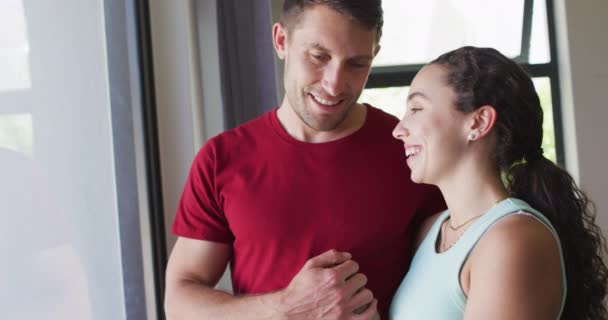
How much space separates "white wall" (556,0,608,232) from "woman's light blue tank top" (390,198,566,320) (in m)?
2.13

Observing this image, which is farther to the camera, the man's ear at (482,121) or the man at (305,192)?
the man at (305,192)

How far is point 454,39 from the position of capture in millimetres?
3283

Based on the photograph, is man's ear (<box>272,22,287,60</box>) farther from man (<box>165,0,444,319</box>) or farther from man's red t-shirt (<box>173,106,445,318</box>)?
man's red t-shirt (<box>173,106,445,318</box>)

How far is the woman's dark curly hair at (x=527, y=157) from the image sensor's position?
116 cm

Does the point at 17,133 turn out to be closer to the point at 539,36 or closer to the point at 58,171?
the point at 58,171

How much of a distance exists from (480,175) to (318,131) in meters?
0.40

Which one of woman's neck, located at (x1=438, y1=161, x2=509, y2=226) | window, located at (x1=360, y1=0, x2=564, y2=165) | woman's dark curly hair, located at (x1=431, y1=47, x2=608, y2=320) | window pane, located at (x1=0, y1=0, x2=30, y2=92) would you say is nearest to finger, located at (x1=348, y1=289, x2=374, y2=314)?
woman's neck, located at (x1=438, y1=161, x2=509, y2=226)

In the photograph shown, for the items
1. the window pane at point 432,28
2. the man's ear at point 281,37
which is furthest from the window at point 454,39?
the man's ear at point 281,37

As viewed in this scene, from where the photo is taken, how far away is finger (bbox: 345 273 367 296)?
1.24 m

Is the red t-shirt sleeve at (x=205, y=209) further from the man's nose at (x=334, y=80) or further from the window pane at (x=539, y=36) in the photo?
the window pane at (x=539, y=36)

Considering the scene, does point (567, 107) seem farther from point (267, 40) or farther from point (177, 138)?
point (177, 138)

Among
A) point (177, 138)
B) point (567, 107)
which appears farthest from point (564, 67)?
point (177, 138)

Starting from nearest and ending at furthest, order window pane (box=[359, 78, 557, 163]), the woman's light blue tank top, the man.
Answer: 1. the woman's light blue tank top
2. the man
3. window pane (box=[359, 78, 557, 163])

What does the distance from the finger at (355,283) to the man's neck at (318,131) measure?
1.08 feet
